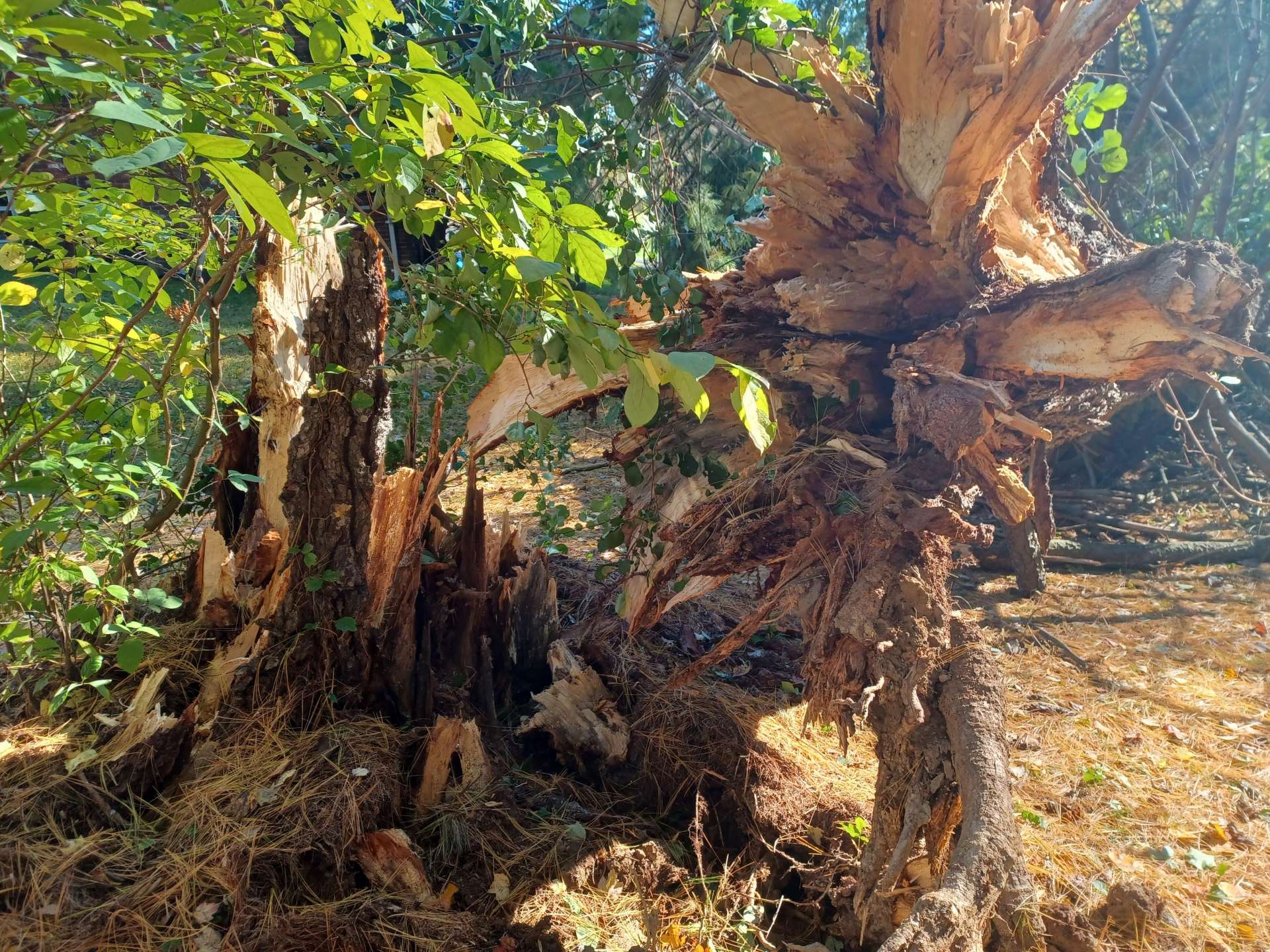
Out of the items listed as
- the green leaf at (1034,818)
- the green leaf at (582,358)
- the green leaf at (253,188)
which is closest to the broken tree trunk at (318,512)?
the green leaf at (582,358)

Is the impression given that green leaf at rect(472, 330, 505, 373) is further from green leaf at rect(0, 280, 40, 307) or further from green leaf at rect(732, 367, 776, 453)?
green leaf at rect(0, 280, 40, 307)

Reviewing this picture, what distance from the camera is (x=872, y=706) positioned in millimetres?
2260

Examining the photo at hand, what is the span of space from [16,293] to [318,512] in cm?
99

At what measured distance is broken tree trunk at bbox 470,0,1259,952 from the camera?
7.04 ft

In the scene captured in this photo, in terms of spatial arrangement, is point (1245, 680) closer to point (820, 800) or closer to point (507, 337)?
point (820, 800)

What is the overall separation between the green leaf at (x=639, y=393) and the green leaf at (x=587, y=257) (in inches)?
8.2

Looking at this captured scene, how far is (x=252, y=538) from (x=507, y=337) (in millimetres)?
1661

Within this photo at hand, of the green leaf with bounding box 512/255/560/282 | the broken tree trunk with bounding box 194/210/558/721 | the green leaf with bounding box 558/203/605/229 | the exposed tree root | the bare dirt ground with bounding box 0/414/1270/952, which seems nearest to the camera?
the green leaf with bounding box 512/255/560/282

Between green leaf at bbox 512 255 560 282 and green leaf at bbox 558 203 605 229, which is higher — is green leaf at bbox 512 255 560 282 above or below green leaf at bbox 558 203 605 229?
below

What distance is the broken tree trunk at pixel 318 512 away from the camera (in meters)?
2.46

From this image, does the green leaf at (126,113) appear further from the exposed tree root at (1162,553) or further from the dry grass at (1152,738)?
the exposed tree root at (1162,553)

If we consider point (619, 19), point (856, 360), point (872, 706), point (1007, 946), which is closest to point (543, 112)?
point (619, 19)

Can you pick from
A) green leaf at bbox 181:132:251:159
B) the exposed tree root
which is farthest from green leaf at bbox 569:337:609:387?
the exposed tree root

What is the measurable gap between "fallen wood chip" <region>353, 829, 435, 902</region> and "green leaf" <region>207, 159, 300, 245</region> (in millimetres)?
2043
